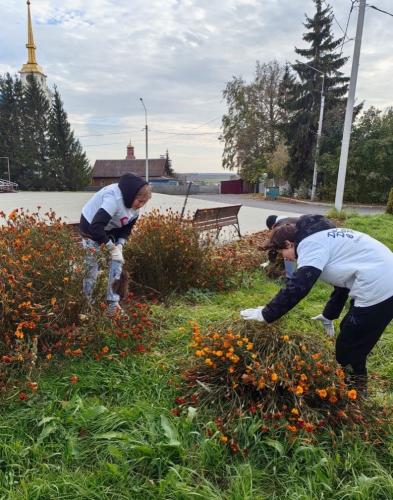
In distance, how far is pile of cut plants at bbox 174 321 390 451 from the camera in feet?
6.84

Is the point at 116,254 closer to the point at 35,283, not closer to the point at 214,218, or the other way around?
the point at 35,283

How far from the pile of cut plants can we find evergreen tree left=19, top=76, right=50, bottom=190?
151 feet

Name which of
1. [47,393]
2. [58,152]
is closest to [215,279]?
[47,393]

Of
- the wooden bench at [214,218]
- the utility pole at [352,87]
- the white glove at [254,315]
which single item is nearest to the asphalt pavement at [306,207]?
the utility pole at [352,87]

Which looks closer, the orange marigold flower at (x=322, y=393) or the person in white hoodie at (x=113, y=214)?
the orange marigold flower at (x=322, y=393)

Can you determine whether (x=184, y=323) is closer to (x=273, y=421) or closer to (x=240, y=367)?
(x=240, y=367)

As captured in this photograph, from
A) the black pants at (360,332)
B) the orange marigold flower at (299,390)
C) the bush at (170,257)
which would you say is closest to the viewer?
the orange marigold flower at (299,390)

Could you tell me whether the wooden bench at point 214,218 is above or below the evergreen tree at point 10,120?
below

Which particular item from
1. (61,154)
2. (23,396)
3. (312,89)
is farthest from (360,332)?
(61,154)

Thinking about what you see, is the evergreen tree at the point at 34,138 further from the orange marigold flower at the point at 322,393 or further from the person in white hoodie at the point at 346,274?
the orange marigold flower at the point at 322,393

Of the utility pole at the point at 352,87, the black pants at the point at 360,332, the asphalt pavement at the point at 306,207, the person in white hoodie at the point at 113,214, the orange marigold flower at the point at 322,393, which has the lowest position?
the asphalt pavement at the point at 306,207

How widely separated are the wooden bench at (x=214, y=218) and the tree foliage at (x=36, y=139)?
39.9 meters

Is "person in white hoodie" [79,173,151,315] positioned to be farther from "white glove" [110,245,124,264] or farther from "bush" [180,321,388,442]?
"bush" [180,321,388,442]

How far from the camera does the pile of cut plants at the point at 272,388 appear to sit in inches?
82.1
